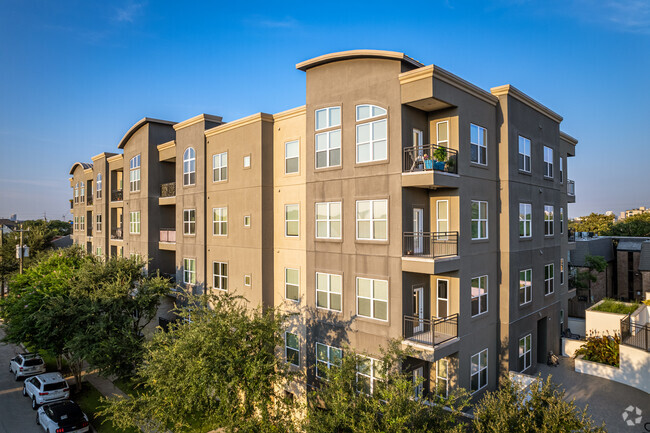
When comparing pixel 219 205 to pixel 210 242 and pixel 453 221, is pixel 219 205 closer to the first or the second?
pixel 210 242

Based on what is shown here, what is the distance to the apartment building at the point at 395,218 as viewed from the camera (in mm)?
15586

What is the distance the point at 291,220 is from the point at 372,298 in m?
6.24

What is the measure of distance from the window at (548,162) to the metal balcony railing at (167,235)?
24115 millimetres

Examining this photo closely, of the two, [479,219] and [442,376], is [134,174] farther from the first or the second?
[442,376]

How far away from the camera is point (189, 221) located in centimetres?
2567

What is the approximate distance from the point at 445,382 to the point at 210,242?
1527 cm

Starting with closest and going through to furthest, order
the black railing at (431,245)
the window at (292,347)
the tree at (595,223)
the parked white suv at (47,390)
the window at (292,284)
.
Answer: the black railing at (431,245) < the window at (292,347) < the window at (292,284) < the parked white suv at (47,390) < the tree at (595,223)

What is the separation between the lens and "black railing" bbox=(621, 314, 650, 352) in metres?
15.9

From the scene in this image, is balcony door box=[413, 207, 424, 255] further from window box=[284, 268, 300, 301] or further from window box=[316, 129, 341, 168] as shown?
window box=[284, 268, 300, 301]

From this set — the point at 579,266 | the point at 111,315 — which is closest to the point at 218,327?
the point at 111,315

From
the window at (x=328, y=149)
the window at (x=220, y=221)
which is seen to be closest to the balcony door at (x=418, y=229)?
the window at (x=328, y=149)

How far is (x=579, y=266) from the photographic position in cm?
3438

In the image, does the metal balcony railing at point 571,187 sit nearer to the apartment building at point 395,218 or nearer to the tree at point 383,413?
the apartment building at point 395,218

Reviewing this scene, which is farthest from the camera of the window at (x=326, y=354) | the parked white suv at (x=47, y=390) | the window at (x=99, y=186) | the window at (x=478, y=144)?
the window at (x=99, y=186)
